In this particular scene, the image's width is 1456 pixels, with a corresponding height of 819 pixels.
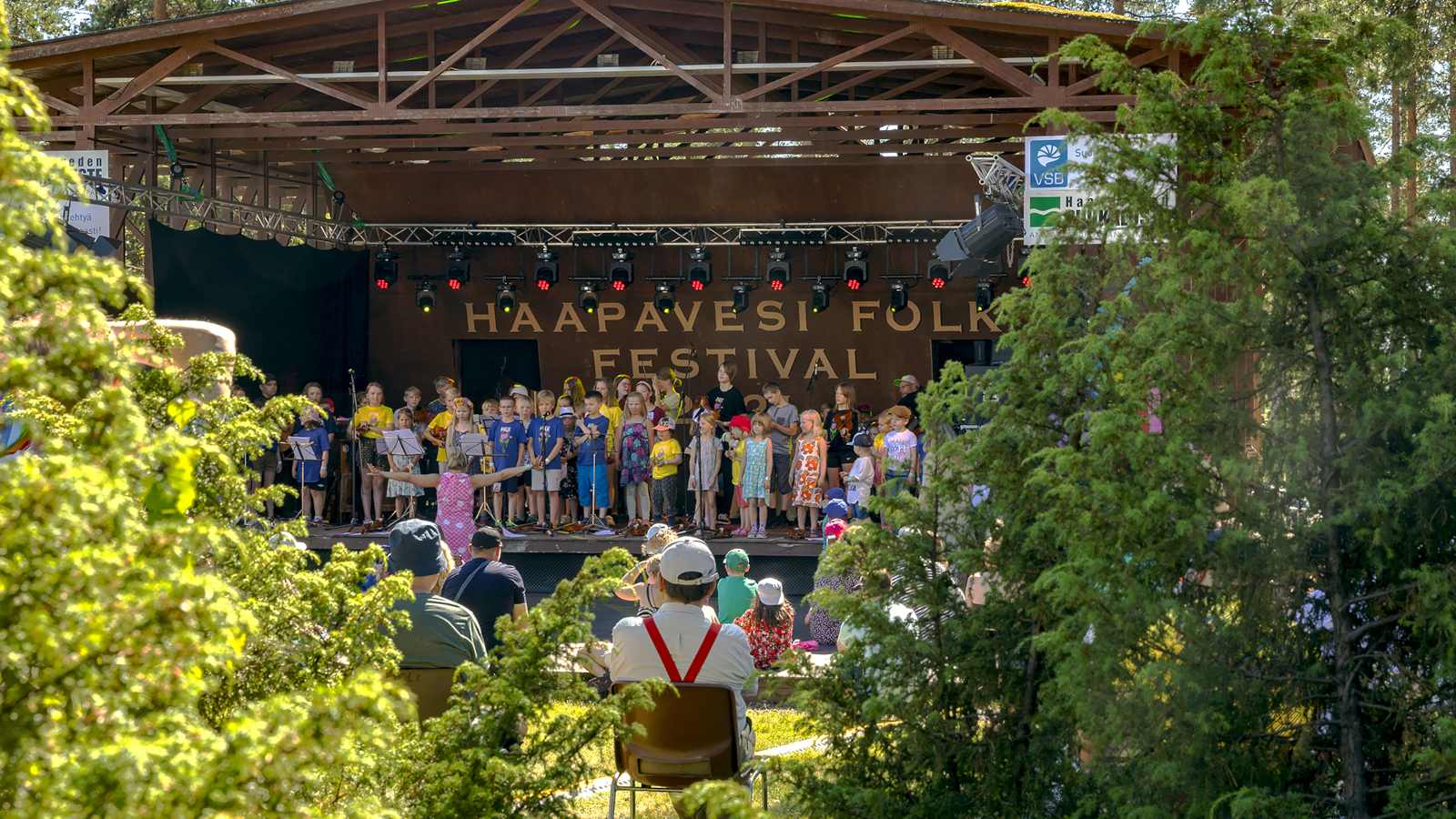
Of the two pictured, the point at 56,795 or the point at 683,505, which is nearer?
the point at 56,795

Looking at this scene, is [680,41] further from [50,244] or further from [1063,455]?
[50,244]

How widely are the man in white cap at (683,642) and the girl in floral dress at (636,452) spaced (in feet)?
24.8

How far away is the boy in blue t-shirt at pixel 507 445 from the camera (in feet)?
38.2

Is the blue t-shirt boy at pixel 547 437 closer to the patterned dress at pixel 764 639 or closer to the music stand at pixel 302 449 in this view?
the music stand at pixel 302 449

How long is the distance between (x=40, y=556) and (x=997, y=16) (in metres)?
8.86

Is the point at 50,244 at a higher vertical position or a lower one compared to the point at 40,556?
higher

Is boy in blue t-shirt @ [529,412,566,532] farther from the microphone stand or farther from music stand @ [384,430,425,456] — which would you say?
the microphone stand

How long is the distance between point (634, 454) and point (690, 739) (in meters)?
7.84

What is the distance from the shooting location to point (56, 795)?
45.9 inches

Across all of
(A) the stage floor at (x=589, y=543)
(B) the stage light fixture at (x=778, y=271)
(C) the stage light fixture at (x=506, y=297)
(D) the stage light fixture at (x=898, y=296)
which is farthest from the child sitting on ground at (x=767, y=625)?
(C) the stage light fixture at (x=506, y=297)

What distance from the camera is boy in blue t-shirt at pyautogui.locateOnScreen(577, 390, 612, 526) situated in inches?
454

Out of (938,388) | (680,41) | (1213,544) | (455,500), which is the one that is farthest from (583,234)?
(1213,544)

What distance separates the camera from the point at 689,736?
3.68 metres

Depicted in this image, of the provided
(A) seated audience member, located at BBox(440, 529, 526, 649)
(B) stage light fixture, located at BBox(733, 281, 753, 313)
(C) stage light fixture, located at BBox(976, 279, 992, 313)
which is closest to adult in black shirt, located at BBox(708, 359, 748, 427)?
(B) stage light fixture, located at BBox(733, 281, 753, 313)
